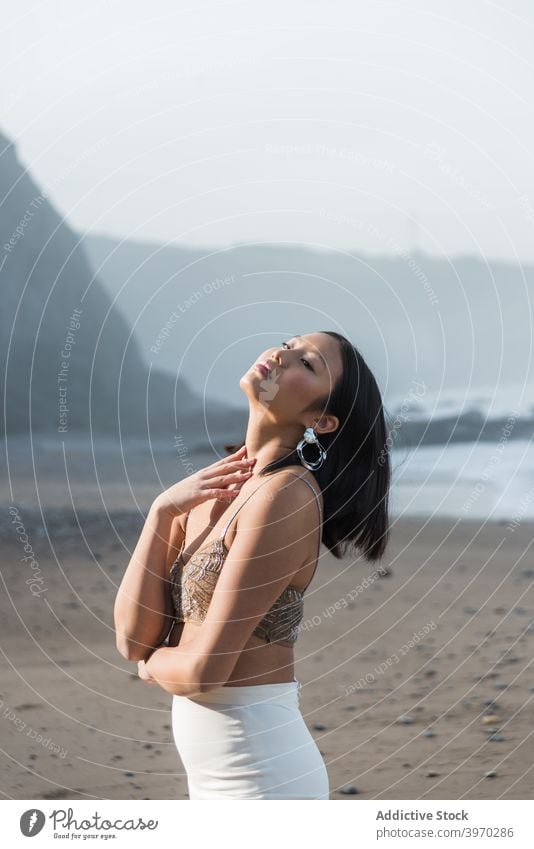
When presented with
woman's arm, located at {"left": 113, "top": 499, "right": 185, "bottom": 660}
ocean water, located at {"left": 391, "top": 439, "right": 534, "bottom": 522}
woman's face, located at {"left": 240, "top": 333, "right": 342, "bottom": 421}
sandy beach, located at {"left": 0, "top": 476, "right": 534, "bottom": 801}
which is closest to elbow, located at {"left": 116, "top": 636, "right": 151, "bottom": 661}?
woman's arm, located at {"left": 113, "top": 499, "right": 185, "bottom": 660}

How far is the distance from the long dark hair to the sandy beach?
1.55m

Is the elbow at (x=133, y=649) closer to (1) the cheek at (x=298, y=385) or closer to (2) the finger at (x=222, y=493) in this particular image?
(2) the finger at (x=222, y=493)

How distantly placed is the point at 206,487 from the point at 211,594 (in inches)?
7.6

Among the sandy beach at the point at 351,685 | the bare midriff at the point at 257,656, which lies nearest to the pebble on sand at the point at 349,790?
the sandy beach at the point at 351,685

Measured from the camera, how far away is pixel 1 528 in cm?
892

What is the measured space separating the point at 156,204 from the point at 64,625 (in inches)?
387

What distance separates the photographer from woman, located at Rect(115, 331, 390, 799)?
1887mm

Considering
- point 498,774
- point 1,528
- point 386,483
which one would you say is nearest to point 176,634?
point 386,483

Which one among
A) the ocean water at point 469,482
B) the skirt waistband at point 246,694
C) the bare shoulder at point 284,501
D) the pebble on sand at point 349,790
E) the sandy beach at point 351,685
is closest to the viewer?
the bare shoulder at point 284,501

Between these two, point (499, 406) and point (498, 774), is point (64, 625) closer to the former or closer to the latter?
point (498, 774)

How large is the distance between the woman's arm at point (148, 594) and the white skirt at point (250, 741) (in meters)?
0.13

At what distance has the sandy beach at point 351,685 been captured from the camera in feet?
11.6

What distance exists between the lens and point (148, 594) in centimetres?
195

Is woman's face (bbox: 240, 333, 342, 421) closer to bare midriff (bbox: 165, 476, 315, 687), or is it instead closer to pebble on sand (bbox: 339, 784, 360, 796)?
bare midriff (bbox: 165, 476, 315, 687)
